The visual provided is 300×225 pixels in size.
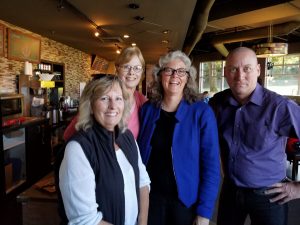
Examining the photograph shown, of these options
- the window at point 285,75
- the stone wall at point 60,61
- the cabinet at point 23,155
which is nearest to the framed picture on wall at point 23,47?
the stone wall at point 60,61

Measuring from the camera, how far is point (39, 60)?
5.36m

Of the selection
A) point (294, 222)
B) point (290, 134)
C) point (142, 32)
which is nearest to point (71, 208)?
point (290, 134)

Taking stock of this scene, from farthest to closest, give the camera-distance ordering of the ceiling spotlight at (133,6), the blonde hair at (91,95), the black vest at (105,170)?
the ceiling spotlight at (133,6) < the blonde hair at (91,95) < the black vest at (105,170)

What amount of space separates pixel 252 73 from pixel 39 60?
15.2 ft

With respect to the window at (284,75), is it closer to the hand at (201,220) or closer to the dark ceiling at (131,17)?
the dark ceiling at (131,17)

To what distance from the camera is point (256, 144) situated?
1687 mm

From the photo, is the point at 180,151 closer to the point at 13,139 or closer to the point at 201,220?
the point at 201,220

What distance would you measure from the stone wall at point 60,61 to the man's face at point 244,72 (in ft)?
12.6

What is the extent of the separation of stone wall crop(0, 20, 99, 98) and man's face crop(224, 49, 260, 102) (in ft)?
12.6

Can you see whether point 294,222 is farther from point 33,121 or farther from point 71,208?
point 33,121

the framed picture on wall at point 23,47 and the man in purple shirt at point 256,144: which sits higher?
the framed picture on wall at point 23,47

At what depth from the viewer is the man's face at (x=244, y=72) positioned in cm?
174

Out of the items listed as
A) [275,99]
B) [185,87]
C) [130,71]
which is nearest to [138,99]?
[130,71]

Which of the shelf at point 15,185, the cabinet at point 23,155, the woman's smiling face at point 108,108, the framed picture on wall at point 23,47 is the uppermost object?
the framed picture on wall at point 23,47
